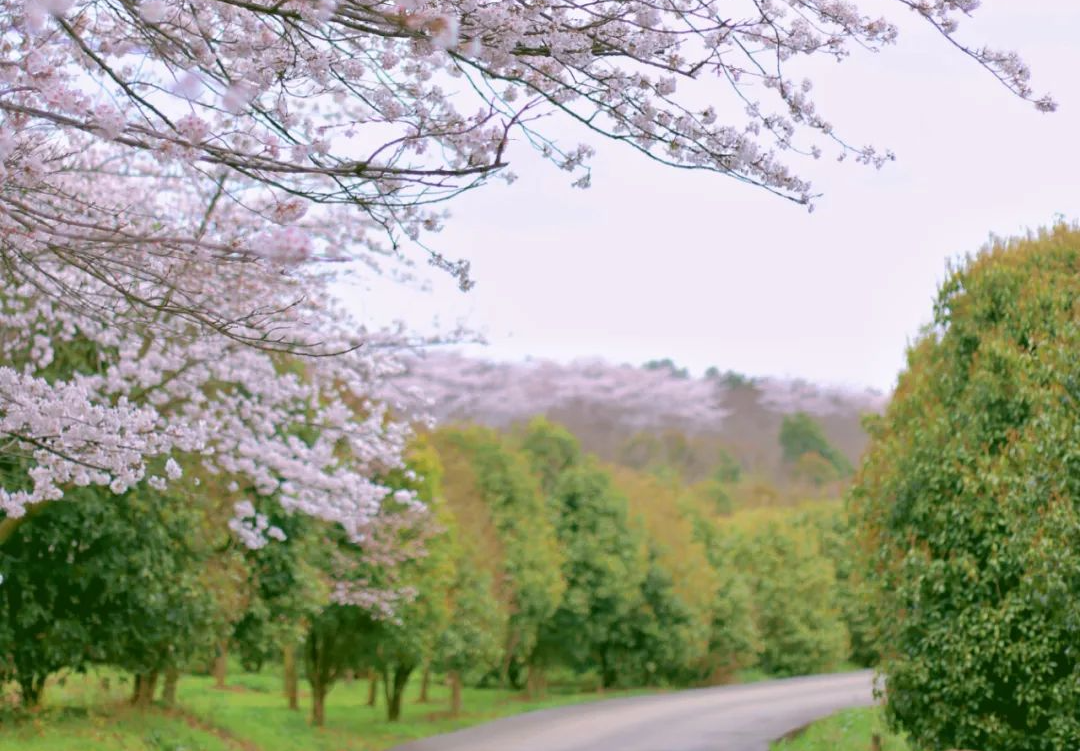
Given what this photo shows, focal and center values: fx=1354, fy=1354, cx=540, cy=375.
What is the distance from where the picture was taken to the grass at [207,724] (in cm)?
1523

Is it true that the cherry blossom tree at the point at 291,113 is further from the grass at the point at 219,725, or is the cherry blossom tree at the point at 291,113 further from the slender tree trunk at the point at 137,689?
the slender tree trunk at the point at 137,689

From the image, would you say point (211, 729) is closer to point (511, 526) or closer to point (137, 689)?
point (137, 689)

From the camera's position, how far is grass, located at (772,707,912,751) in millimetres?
18625

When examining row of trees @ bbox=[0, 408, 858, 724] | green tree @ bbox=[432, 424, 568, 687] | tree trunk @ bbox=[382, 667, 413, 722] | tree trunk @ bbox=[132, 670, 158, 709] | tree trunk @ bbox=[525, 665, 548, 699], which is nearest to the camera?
row of trees @ bbox=[0, 408, 858, 724]

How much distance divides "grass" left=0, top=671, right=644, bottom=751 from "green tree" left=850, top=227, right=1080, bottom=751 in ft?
28.5

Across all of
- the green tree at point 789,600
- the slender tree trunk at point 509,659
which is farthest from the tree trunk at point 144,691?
the green tree at point 789,600

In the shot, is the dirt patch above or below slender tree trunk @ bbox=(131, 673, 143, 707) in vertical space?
below

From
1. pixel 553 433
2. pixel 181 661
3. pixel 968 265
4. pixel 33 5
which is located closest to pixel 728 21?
pixel 33 5

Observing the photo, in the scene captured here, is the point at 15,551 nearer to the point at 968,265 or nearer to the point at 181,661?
the point at 181,661

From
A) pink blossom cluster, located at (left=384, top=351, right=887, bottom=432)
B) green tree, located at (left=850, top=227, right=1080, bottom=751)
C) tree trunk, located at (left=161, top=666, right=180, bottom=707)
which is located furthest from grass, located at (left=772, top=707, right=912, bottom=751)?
pink blossom cluster, located at (left=384, top=351, right=887, bottom=432)

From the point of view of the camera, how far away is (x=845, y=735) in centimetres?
2075

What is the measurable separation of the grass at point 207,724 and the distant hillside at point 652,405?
21.3 m

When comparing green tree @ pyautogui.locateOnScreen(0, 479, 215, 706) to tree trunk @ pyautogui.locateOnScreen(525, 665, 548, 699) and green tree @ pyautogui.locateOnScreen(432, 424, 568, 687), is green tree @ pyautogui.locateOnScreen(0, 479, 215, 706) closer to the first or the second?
green tree @ pyautogui.locateOnScreen(432, 424, 568, 687)

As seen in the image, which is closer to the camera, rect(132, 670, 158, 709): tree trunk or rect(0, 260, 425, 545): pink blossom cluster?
rect(0, 260, 425, 545): pink blossom cluster
